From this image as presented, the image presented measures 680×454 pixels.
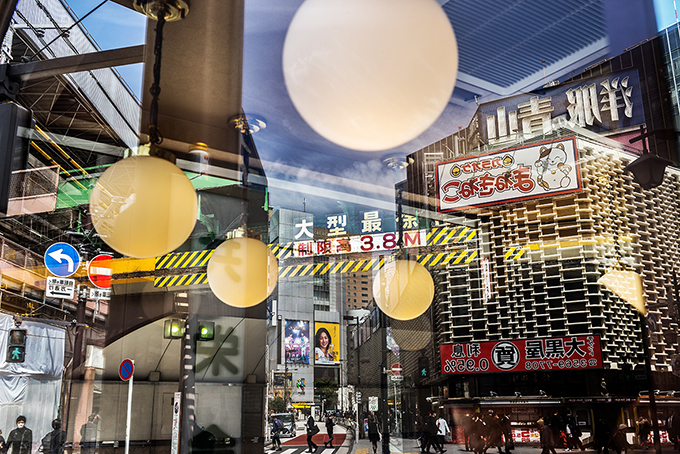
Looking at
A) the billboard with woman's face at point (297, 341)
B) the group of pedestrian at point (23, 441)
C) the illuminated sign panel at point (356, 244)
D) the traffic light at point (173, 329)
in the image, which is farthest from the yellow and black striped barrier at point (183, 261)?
the billboard with woman's face at point (297, 341)

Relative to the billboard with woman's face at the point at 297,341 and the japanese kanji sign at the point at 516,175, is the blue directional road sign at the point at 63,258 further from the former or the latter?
the billboard with woman's face at the point at 297,341

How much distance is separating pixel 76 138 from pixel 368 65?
13.1ft

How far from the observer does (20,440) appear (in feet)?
20.7

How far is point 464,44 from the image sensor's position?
2.02 m

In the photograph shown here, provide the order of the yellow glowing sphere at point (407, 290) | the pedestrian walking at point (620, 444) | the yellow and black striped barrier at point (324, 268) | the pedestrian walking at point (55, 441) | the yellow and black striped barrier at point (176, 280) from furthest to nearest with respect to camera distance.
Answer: the pedestrian walking at point (620, 444), the pedestrian walking at point (55, 441), the yellow and black striped barrier at point (176, 280), the yellow and black striped barrier at point (324, 268), the yellow glowing sphere at point (407, 290)

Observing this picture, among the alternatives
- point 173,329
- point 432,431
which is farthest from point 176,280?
point 432,431

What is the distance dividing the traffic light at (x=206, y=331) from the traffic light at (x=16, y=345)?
12.6 feet

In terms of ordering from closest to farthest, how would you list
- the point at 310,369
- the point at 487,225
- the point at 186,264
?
the point at 186,264, the point at 487,225, the point at 310,369

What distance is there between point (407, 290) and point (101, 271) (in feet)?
12.2

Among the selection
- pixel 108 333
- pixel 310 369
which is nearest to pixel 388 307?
pixel 108 333

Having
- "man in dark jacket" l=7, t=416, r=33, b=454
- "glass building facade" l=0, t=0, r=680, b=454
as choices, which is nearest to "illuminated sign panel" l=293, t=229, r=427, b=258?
"glass building facade" l=0, t=0, r=680, b=454

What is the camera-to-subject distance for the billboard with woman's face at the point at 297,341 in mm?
45438

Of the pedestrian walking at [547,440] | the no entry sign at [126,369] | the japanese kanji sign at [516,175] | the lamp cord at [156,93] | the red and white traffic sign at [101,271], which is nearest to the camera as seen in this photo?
the lamp cord at [156,93]

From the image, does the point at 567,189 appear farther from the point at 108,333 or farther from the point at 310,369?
the point at 310,369
